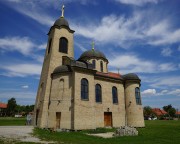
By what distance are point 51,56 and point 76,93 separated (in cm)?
732

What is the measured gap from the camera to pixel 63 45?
2788 cm

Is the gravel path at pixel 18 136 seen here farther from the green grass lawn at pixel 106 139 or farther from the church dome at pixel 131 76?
the church dome at pixel 131 76

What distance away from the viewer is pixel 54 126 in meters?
22.4

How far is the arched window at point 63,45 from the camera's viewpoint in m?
27.5

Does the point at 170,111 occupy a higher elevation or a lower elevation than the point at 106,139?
higher

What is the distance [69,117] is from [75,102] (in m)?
1.99

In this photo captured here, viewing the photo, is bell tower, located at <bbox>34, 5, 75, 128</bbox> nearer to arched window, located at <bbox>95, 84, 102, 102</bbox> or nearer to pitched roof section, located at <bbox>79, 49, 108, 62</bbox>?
pitched roof section, located at <bbox>79, 49, 108, 62</bbox>

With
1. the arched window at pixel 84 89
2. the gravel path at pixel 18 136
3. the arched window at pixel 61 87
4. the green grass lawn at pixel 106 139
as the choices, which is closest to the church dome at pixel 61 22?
the arched window at pixel 61 87

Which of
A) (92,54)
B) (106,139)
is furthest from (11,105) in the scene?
(106,139)

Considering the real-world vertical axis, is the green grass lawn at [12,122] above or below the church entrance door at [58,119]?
below

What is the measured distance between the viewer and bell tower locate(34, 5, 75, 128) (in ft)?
77.9

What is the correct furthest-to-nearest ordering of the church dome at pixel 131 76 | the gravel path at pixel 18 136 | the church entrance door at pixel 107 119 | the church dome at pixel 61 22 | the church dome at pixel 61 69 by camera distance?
the church dome at pixel 131 76
the church dome at pixel 61 22
the church entrance door at pixel 107 119
the church dome at pixel 61 69
the gravel path at pixel 18 136

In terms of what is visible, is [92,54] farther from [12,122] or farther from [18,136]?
[12,122]

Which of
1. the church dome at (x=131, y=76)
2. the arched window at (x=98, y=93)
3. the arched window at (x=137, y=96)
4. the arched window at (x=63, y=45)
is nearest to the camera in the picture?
the arched window at (x=98, y=93)
